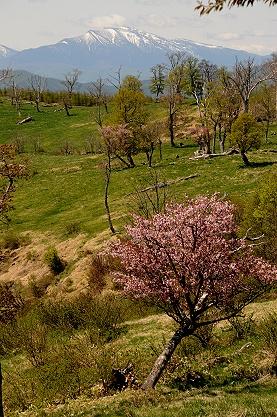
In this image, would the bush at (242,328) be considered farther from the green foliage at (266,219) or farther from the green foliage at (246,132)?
the green foliage at (246,132)

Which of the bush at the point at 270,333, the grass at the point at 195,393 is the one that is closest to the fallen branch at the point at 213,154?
the grass at the point at 195,393

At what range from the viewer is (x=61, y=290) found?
38.5 meters

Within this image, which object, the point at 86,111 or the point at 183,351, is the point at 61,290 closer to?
the point at 183,351

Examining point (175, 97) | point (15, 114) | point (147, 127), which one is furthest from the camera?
point (15, 114)

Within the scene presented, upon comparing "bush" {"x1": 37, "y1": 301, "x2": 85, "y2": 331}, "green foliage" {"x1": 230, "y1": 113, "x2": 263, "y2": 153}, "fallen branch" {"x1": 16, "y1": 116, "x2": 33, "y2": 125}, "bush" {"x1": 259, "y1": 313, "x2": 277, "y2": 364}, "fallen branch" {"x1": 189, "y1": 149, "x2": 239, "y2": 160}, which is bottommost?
"bush" {"x1": 37, "y1": 301, "x2": 85, "y2": 331}

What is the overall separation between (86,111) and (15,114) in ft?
61.8

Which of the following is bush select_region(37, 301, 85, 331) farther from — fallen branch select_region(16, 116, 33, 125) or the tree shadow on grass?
fallen branch select_region(16, 116, 33, 125)

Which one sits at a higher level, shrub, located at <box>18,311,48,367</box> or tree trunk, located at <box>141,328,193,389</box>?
tree trunk, located at <box>141,328,193,389</box>

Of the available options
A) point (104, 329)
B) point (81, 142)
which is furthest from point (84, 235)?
point (81, 142)

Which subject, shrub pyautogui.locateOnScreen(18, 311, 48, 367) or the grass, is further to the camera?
shrub pyautogui.locateOnScreen(18, 311, 48, 367)

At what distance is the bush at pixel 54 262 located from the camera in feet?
137

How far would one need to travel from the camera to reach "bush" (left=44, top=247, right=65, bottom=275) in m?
41.8

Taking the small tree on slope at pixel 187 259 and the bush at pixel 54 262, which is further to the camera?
the bush at pixel 54 262

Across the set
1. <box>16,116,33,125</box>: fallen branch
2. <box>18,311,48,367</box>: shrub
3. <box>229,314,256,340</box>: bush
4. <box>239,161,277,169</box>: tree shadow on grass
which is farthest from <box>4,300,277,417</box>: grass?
<box>16,116,33,125</box>: fallen branch
